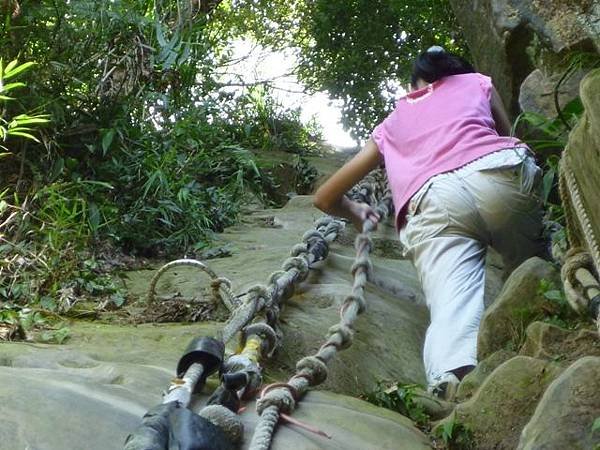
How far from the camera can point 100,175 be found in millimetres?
4434

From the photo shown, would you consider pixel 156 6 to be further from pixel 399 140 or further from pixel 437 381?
pixel 437 381

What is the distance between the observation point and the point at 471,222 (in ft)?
10.9

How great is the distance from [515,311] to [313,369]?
64cm

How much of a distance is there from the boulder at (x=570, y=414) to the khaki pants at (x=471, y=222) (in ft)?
4.30

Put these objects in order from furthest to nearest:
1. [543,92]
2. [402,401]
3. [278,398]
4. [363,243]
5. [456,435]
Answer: [543,92], [363,243], [402,401], [456,435], [278,398]

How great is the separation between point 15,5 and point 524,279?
108 inches

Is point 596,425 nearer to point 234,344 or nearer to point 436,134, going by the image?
point 234,344

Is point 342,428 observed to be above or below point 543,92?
below

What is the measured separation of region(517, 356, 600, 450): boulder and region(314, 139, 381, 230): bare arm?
80.5 inches

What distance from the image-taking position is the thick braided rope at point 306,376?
182 cm

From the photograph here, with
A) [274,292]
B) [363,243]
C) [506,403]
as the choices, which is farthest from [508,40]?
[506,403]

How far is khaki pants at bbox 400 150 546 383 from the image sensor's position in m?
3.20

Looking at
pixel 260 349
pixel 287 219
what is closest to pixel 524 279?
pixel 260 349

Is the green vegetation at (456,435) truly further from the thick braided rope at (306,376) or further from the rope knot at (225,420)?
the rope knot at (225,420)
